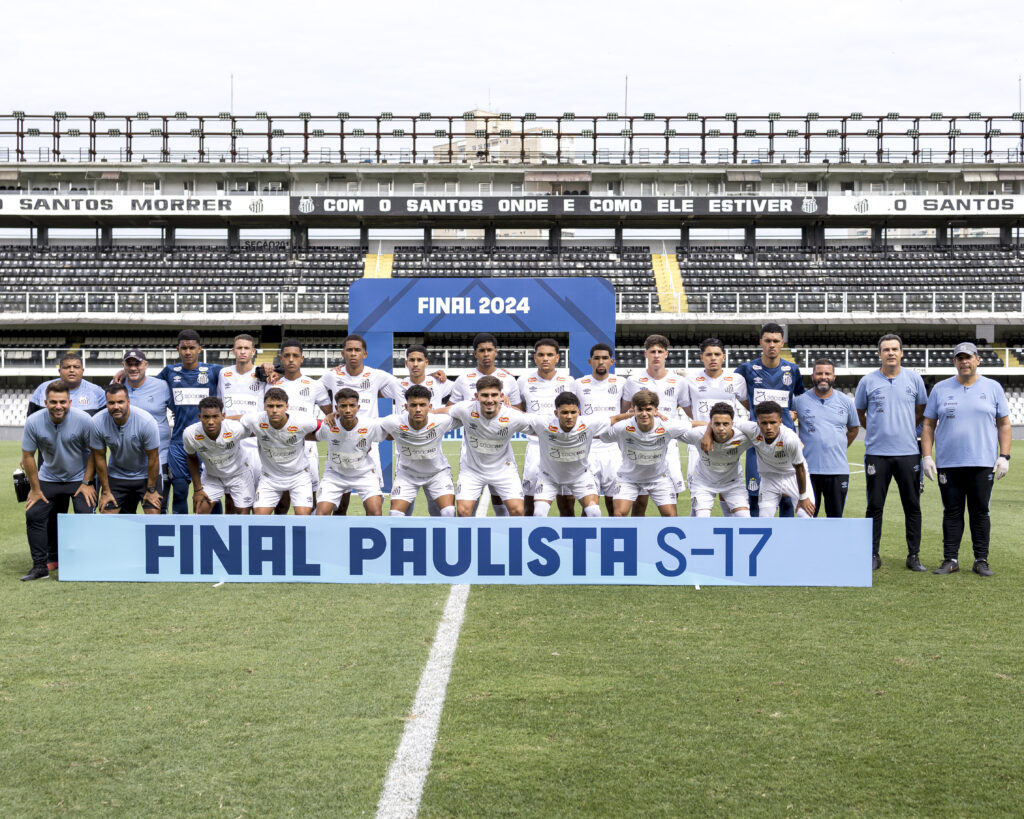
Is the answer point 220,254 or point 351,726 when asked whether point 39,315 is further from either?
point 351,726

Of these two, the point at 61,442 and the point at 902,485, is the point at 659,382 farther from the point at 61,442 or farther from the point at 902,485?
the point at 61,442

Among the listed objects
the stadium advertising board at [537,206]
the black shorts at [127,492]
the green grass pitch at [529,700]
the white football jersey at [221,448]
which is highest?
the stadium advertising board at [537,206]

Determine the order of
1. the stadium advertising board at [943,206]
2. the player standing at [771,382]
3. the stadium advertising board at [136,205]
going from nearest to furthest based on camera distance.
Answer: the player standing at [771,382] → the stadium advertising board at [136,205] → the stadium advertising board at [943,206]

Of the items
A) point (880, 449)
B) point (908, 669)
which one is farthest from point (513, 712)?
point (880, 449)

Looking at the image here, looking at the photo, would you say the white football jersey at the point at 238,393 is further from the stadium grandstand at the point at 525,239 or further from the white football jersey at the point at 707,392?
the stadium grandstand at the point at 525,239

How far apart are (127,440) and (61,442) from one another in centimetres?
46

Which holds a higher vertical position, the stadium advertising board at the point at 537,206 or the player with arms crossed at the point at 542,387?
the stadium advertising board at the point at 537,206

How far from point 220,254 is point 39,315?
7908mm

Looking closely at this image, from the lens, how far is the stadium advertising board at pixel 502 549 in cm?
654

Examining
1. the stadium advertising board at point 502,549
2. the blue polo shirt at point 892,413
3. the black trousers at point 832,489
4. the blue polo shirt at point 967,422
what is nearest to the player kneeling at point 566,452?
the stadium advertising board at point 502,549

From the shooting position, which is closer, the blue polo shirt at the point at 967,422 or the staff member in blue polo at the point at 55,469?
the staff member in blue polo at the point at 55,469

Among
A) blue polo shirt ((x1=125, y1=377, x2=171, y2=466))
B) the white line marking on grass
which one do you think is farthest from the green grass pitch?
blue polo shirt ((x1=125, y1=377, x2=171, y2=466))

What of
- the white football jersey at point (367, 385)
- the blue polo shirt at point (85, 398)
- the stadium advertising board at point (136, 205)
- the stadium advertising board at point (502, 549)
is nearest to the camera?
the stadium advertising board at point (502, 549)

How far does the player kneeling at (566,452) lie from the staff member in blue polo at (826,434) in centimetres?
150
